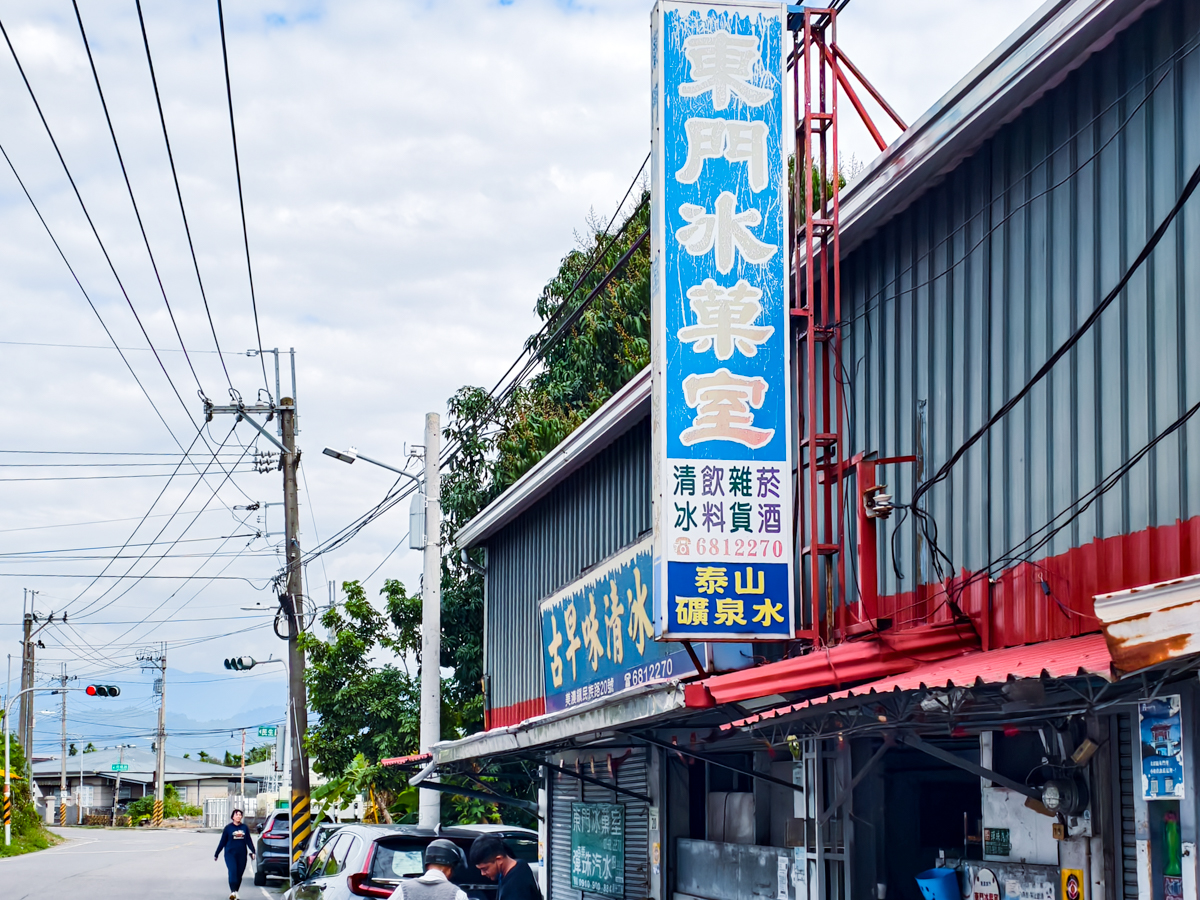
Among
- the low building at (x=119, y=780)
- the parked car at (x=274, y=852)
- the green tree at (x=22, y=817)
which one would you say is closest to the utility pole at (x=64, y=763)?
the low building at (x=119, y=780)

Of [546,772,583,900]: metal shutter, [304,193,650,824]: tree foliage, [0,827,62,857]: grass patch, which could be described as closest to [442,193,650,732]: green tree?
[304,193,650,824]: tree foliage

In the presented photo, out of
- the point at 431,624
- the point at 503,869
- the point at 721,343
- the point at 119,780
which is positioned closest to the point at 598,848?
the point at 431,624

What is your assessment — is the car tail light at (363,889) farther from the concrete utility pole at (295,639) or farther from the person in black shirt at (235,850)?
the concrete utility pole at (295,639)

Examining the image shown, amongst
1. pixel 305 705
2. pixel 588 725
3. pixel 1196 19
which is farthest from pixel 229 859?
pixel 1196 19

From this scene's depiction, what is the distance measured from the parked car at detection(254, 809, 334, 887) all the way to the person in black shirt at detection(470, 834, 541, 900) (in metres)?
21.8

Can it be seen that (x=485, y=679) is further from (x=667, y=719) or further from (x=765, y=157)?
(x=765, y=157)

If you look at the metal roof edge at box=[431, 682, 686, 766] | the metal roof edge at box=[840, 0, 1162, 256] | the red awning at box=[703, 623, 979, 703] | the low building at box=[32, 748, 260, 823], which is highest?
the metal roof edge at box=[840, 0, 1162, 256]

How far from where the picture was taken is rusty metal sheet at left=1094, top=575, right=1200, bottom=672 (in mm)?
5266

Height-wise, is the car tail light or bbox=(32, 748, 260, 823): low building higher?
the car tail light

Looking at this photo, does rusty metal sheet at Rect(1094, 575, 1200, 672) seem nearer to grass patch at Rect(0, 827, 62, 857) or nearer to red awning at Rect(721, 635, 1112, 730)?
red awning at Rect(721, 635, 1112, 730)

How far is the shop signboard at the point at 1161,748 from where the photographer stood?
263 inches

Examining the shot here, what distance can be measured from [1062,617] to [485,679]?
14.7 metres

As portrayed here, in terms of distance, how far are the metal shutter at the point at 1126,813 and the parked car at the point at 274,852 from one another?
2464 cm

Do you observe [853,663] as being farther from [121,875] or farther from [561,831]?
[121,875]
